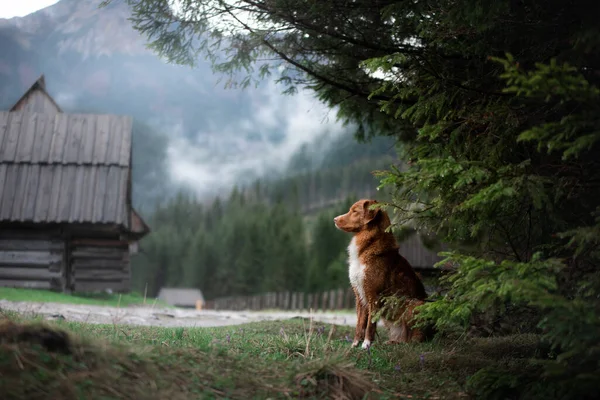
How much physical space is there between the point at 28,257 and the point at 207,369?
13230 mm

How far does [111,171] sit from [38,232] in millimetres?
2596

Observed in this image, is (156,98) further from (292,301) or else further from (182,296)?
(292,301)

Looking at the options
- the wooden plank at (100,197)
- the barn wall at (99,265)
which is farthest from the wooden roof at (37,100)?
the barn wall at (99,265)

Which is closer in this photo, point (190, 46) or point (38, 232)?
point (190, 46)

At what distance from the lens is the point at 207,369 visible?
149 inches

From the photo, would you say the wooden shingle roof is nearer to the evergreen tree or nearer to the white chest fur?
the evergreen tree

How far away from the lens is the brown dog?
5918 millimetres

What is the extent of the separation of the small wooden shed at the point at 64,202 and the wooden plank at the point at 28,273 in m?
0.02

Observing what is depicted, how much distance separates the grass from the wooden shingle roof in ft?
35.2

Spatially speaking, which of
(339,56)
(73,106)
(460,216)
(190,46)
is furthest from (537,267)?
(73,106)

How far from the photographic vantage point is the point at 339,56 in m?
7.29

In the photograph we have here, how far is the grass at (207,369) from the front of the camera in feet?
10.3

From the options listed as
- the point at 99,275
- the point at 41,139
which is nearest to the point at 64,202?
the point at 99,275

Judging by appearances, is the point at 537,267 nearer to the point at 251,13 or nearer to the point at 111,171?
the point at 251,13
